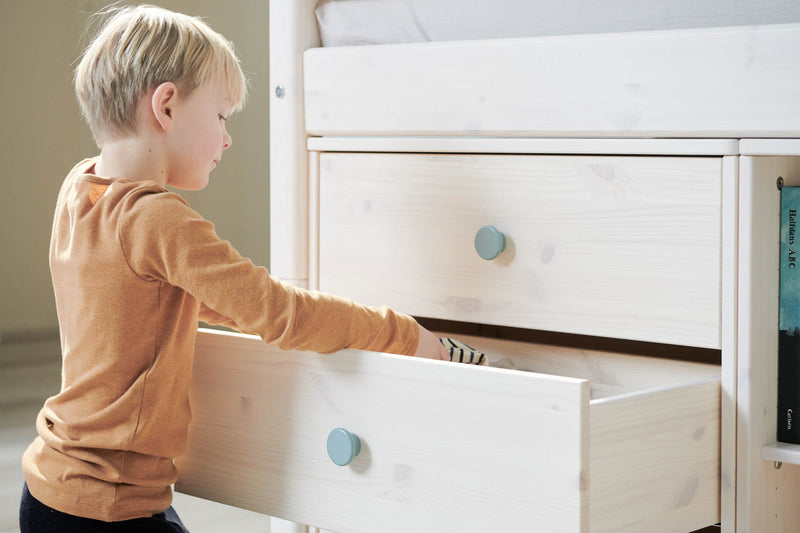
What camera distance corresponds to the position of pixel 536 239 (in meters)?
1.13

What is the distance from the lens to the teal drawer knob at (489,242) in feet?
3.76

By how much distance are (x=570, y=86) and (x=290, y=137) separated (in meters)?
0.42

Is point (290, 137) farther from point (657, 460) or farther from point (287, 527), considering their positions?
point (657, 460)

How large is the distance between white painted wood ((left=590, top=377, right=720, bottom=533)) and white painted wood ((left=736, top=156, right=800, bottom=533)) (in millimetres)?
28

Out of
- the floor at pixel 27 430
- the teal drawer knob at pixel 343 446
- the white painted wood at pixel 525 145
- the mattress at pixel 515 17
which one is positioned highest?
the mattress at pixel 515 17

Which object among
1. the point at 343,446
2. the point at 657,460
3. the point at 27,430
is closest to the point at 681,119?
the point at 657,460

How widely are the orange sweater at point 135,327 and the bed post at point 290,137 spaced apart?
37cm

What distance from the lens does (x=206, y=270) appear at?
902 mm

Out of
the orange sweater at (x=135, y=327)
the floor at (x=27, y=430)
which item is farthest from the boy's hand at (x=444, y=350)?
the floor at (x=27, y=430)

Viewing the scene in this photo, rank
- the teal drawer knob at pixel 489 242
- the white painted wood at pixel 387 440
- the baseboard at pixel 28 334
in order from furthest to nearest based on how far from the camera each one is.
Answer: the baseboard at pixel 28 334
the teal drawer knob at pixel 489 242
the white painted wood at pixel 387 440

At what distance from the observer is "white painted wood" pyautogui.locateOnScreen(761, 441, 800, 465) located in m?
0.99

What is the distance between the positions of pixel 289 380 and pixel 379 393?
0.11 m

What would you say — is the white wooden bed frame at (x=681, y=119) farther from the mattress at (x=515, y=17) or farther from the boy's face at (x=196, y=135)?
the boy's face at (x=196, y=135)

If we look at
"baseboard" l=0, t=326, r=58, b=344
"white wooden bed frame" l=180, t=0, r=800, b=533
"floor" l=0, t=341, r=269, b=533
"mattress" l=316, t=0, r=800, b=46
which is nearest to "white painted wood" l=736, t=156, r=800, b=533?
"white wooden bed frame" l=180, t=0, r=800, b=533
